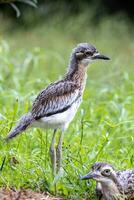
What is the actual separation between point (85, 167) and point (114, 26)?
9183 mm

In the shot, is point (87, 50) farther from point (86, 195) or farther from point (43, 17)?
point (43, 17)

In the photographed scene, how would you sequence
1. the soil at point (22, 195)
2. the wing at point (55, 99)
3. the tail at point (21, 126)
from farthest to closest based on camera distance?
the wing at point (55, 99) < the tail at point (21, 126) < the soil at point (22, 195)

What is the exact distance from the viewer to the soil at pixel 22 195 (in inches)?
252

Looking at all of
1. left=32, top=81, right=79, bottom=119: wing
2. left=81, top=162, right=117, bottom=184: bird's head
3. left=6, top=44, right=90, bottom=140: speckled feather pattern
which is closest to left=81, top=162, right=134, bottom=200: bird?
left=81, top=162, right=117, bottom=184: bird's head

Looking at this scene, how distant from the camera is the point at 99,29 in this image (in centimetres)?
1566

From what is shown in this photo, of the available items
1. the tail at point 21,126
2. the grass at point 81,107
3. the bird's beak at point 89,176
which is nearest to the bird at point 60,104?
the tail at point 21,126

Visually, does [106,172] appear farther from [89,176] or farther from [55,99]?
[55,99]

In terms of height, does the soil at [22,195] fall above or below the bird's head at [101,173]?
below

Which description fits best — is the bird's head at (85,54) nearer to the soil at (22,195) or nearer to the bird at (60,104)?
the bird at (60,104)

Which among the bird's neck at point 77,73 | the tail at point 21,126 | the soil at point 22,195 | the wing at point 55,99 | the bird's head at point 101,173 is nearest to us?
the soil at point 22,195

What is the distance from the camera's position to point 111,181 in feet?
21.7

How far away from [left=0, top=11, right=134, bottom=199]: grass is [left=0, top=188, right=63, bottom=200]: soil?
8 centimetres

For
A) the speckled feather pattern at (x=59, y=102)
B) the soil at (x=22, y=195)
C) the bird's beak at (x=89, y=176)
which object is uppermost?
the speckled feather pattern at (x=59, y=102)

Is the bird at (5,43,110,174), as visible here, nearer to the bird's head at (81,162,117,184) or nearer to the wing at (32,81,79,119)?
the wing at (32,81,79,119)
